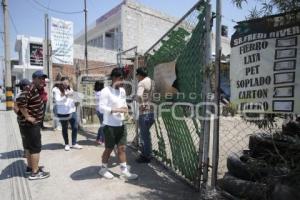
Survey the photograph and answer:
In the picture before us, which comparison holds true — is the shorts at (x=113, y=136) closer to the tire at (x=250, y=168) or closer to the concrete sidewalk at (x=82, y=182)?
the concrete sidewalk at (x=82, y=182)

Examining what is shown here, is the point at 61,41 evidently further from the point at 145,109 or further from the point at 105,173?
the point at 105,173

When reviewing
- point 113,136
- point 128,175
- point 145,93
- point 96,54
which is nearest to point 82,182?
point 128,175

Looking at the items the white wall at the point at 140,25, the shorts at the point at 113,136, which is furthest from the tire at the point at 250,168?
the white wall at the point at 140,25

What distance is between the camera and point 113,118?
5.13m

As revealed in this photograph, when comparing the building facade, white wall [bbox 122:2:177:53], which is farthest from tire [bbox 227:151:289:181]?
white wall [bbox 122:2:177:53]

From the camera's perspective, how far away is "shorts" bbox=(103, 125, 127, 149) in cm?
514

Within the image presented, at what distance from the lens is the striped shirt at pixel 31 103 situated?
5.23m

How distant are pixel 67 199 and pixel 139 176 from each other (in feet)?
4.42

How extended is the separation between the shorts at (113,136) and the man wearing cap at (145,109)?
753 millimetres

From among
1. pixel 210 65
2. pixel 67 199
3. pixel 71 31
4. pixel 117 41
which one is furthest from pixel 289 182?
pixel 117 41

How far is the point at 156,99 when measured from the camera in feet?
19.2

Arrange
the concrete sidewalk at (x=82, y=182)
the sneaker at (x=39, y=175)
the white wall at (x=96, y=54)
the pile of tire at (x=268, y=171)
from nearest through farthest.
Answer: the pile of tire at (x=268, y=171) → the concrete sidewalk at (x=82, y=182) → the sneaker at (x=39, y=175) → the white wall at (x=96, y=54)

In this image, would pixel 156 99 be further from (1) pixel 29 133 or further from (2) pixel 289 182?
(2) pixel 289 182

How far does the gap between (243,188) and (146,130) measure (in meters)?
2.60
